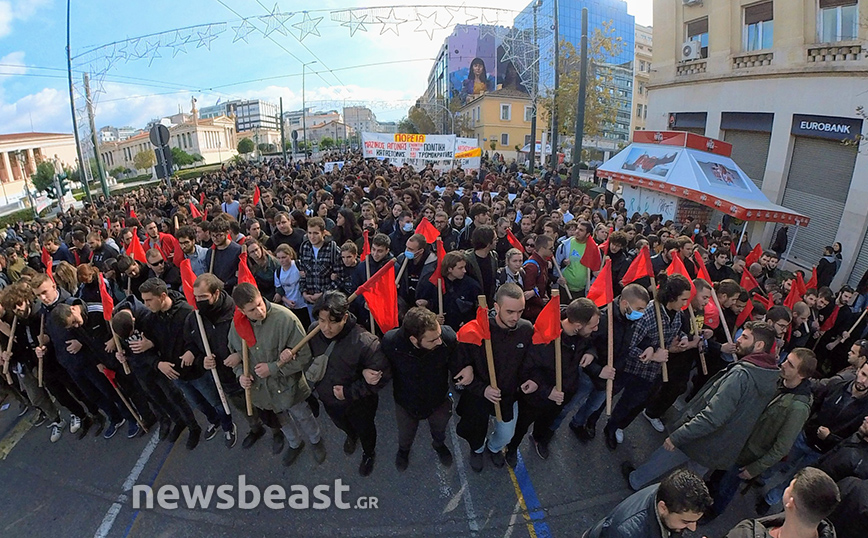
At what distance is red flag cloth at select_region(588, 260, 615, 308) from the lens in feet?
13.2

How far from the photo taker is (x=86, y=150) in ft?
68.9

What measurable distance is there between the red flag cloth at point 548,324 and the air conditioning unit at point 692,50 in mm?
18032

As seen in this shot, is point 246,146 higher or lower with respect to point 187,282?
higher

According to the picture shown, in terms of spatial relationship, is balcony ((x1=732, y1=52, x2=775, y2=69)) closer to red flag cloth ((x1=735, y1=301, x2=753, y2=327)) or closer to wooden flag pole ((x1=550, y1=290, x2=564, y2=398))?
red flag cloth ((x1=735, y1=301, x2=753, y2=327))

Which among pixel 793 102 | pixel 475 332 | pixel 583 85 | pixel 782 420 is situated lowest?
pixel 782 420

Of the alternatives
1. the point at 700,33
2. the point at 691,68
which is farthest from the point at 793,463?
the point at 700,33

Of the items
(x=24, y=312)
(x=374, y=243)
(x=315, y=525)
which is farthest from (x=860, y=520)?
(x=24, y=312)

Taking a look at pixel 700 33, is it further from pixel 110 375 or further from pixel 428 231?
pixel 110 375

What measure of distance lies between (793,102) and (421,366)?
1448 cm

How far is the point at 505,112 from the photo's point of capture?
53562 mm

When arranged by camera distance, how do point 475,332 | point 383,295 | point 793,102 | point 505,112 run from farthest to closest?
point 505,112 < point 793,102 < point 383,295 < point 475,332

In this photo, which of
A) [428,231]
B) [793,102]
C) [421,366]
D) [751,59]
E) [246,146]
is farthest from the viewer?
[246,146]

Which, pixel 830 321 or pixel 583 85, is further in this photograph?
pixel 583 85

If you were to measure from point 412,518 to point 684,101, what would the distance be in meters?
18.7
